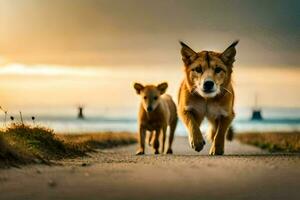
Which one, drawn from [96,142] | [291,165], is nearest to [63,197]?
[291,165]

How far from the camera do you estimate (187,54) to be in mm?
15859

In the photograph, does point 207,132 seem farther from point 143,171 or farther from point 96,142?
point 96,142

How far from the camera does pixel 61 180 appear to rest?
9367 mm

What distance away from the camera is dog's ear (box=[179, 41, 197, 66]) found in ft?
51.5

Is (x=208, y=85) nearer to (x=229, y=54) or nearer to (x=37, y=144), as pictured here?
(x=229, y=54)

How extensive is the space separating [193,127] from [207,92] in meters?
0.74

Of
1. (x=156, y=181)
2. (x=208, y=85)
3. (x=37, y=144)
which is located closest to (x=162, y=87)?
(x=208, y=85)

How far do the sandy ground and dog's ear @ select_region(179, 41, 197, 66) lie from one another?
4.14 meters

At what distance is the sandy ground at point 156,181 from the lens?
8133 millimetres

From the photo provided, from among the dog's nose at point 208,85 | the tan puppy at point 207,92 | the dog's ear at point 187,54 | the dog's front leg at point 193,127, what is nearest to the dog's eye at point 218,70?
the tan puppy at point 207,92

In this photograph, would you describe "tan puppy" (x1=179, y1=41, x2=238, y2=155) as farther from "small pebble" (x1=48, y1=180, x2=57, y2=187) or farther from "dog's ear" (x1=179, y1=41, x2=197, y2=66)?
"small pebble" (x1=48, y1=180, x2=57, y2=187)

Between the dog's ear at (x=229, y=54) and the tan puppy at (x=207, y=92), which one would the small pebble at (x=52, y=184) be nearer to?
the tan puppy at (x=207, y=92)

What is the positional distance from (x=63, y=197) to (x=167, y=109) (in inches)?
538

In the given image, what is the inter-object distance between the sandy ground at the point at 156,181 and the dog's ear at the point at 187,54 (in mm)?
4139
